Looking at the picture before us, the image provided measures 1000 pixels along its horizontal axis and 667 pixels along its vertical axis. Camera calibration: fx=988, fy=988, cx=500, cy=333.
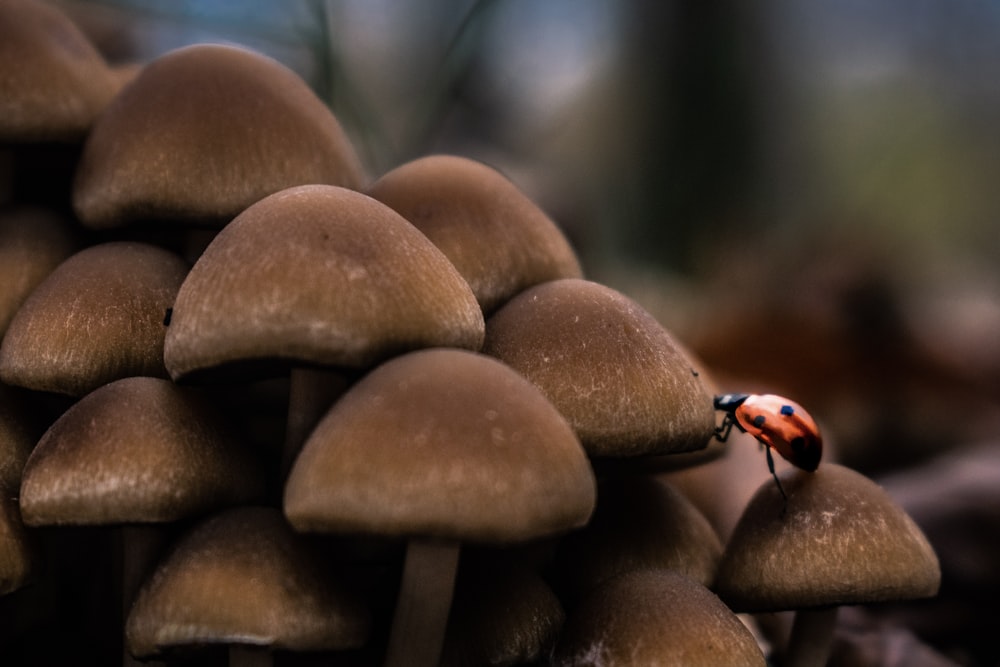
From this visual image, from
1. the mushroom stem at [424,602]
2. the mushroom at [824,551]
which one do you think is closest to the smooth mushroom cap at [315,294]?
the mushroom stem at [424,602]

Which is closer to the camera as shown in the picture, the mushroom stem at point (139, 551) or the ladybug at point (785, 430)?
the mushroom stem at point (139, 551)

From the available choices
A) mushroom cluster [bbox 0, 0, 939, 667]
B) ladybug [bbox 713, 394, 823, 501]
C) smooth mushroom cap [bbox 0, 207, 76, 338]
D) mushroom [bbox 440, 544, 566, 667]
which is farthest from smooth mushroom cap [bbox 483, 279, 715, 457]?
smooth mushroom cap [bbox 0, 207, 76, 338]

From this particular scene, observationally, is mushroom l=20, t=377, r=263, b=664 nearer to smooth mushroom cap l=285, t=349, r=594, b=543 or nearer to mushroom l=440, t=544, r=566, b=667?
smooth mushroom cap l=285, t=349, r=594, b=543

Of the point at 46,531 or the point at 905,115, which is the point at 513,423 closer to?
the point at 46,531

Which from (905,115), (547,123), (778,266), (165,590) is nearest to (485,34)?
(547,123)

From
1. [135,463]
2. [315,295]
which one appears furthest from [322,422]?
[135,463]

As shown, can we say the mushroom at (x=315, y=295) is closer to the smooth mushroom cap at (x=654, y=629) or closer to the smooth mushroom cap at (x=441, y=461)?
the smooth mushroom cap at (x=441, y=461)

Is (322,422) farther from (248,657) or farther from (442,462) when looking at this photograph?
(248,657)
